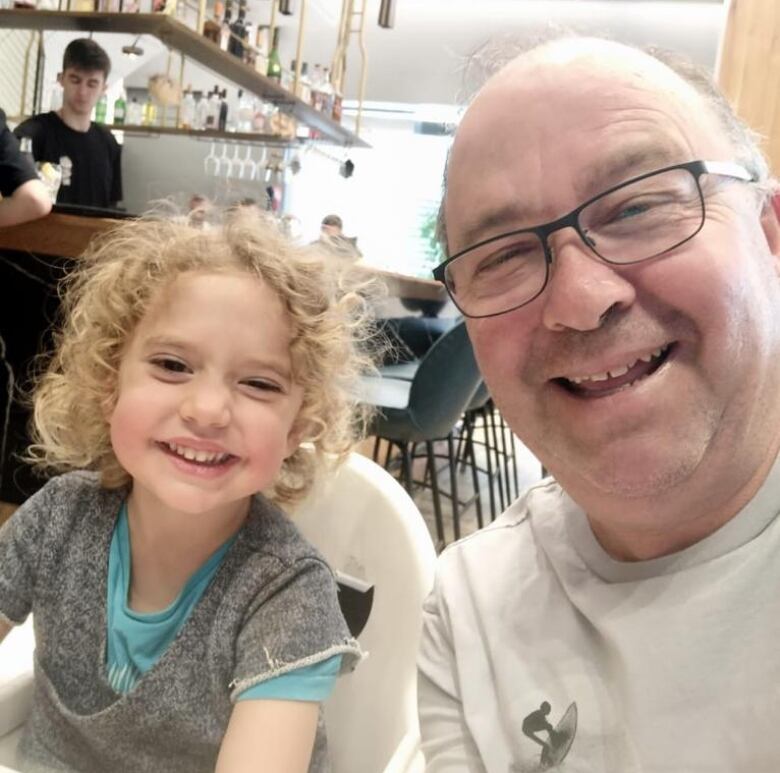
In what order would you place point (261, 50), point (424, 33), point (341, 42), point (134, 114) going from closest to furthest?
point (261, 50), point (341, 42), point (134, 114), point (424, 33)

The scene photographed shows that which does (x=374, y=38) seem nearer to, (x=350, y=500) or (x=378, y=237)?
(x=378, y=237)

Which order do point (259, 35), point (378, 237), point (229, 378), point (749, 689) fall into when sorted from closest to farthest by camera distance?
point (749, 689) → point (229, 378) → point (259, 35) → point (378, 237)

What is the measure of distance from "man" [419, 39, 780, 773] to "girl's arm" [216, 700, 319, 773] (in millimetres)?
182

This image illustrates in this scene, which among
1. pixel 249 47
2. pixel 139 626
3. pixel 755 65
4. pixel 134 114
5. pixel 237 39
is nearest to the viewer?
pixel 139 626

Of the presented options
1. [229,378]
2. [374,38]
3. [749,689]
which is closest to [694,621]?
[749,689]

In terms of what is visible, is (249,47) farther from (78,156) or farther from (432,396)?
(432,396)

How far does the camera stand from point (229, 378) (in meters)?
0.96

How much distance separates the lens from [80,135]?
3510 mm

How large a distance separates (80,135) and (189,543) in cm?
308

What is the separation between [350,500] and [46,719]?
1.69ft

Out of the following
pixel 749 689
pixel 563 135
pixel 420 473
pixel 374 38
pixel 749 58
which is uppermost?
pixel 374 38

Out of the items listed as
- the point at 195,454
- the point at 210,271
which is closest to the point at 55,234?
the point at 210,271

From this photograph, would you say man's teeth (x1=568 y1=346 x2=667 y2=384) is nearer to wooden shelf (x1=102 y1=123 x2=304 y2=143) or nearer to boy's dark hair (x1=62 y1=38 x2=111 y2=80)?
boy's dark hair (x1=62 y1=38 x2=111 y2=80)

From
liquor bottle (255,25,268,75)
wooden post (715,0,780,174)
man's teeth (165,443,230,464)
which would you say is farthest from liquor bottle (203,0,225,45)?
man's teeth (165,443,230,464)
